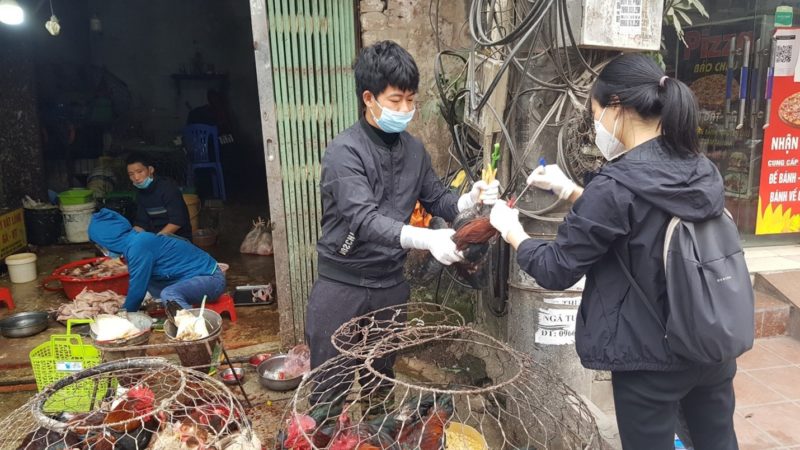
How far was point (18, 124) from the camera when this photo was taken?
326 inches

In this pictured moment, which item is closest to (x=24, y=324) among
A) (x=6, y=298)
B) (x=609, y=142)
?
(x=6, y=298)

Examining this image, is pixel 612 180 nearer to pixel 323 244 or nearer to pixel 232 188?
pixel 323 244

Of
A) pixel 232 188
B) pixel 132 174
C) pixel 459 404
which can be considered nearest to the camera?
pixel 459 404

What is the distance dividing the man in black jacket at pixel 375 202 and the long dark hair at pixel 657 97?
2.37 feet

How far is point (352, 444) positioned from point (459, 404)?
1.54 meters

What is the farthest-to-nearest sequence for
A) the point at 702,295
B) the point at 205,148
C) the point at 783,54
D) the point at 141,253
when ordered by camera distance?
the point at 205,148
the point at 783,54
the point at 141,253
the point at 702,295

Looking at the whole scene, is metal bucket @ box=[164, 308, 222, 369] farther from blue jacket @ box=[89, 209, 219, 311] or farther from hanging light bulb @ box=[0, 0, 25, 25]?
hanging light bulb @ box=[0, 0, 25, 25]

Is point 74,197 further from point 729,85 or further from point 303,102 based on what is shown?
point 729,85

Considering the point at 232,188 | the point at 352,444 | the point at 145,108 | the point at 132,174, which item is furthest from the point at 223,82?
the point at 352,444

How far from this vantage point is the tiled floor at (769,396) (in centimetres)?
341

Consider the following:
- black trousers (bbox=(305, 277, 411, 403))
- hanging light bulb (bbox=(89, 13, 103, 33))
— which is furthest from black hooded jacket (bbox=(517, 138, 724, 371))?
hanging light bulb (bbox=(89, 13, 103, 33))

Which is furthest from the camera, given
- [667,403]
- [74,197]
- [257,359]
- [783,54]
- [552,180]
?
[74,197]

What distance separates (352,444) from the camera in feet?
7.06

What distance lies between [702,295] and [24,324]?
5.72 metres
